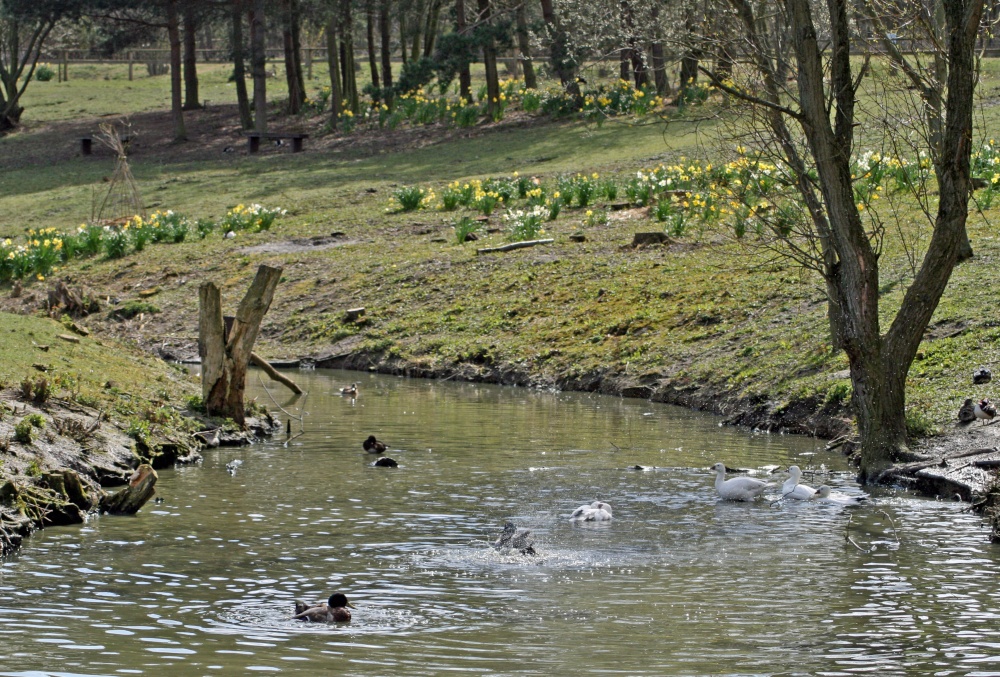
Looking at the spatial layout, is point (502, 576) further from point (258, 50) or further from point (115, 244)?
point (258, 50)

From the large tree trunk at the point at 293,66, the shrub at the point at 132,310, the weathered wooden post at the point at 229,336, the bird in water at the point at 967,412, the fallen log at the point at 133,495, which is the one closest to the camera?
the fallen log at the point at 133,495

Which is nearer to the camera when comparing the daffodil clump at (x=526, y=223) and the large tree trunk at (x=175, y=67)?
the daffodil clump at (x=526, y=223)

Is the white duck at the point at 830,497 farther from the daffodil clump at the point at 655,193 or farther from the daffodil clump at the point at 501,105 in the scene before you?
the daffodil clump at the point at 501,105

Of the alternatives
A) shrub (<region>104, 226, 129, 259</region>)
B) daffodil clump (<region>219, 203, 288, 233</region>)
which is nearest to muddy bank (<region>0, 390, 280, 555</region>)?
shrub (<region>104, 226, 129, 259</region>)

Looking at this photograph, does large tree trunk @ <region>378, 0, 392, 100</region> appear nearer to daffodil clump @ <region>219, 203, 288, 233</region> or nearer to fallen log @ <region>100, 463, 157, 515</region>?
daffodil clump @ <region>219, 203, 288, 233</region>

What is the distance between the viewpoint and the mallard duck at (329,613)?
7902mm

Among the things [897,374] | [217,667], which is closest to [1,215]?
[897,374]

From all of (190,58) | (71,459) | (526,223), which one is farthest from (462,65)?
(71,459)

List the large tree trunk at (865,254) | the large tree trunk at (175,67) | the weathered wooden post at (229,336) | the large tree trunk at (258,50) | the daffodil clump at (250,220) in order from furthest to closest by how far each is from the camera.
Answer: the large tree trunk at (175,67) < the large tree trunk at (258,50) < the daffodil clump at (250,220) < the weathered wooden post at (229,336) < the large tree trunk at (865,254)

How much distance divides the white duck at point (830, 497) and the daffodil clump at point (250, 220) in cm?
2126

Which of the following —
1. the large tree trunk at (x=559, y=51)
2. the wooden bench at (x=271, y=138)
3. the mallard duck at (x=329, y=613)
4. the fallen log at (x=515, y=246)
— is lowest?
the mallard duck at (x=329, y=613)

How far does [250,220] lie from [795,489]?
21602mm

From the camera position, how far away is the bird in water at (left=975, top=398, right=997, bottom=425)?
12742 millimetres

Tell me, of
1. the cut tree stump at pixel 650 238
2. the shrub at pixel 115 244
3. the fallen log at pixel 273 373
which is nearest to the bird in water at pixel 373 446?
the fallen log at pixel 273 373
